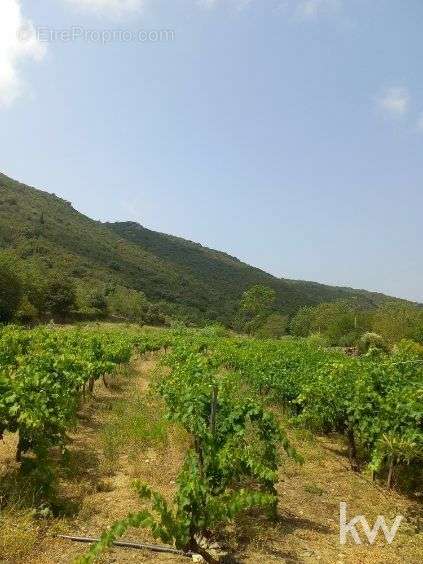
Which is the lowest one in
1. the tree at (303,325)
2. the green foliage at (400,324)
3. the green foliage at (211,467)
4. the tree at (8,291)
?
the tree at (8,291)

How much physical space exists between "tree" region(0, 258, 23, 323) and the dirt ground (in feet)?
103

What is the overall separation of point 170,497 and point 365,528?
2.54 metres

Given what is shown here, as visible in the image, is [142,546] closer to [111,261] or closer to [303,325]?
[303,325]

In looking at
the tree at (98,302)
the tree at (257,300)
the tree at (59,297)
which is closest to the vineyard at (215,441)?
the tree at (59,297)

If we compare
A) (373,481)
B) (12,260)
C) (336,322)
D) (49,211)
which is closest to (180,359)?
(373,481)

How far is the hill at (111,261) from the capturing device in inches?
2347

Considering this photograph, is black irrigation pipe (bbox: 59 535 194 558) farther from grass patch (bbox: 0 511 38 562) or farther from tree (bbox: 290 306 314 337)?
tree (bbox: 290 306 314 337)

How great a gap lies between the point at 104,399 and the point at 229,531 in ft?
28.1

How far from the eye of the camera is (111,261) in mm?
73812

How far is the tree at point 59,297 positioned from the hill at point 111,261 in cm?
219

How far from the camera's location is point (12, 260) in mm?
42719

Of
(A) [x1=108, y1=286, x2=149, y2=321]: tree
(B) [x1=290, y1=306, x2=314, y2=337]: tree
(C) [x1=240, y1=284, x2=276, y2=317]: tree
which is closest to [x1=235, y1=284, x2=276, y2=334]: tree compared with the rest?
(C) [x1=240, y1=284, x2=276, y2=317]: tree

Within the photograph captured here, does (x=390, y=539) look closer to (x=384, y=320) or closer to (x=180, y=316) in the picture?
(x=384, y=320)

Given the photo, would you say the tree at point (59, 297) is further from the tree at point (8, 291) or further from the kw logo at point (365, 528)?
the kw logo at point (365, 528)
